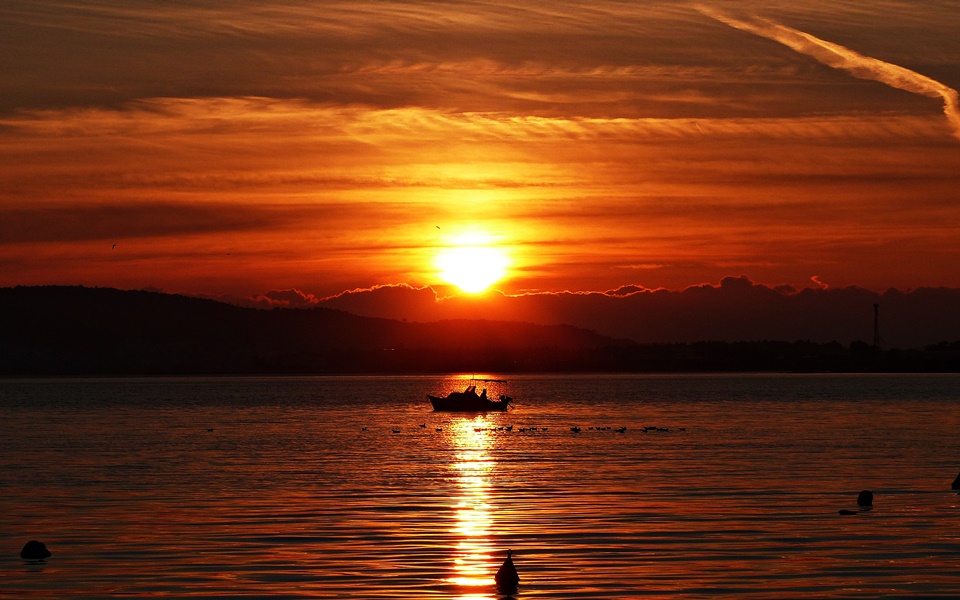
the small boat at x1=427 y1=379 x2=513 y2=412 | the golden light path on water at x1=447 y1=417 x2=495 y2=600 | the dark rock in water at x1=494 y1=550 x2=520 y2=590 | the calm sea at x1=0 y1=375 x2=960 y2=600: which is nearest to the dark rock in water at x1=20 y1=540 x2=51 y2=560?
the calm sea at x1=0 y1=375 x2=960 y2=600

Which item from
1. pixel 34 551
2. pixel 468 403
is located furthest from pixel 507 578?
pixel 468 403

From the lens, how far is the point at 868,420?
114 meters

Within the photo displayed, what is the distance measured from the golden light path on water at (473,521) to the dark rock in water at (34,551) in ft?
36.7

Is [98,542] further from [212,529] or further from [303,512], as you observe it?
[303,512]

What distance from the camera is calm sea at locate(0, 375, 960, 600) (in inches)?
1213

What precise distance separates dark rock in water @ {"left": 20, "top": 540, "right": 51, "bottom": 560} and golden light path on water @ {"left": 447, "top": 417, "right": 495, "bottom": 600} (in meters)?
11.2

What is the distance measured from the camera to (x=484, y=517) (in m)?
42.9

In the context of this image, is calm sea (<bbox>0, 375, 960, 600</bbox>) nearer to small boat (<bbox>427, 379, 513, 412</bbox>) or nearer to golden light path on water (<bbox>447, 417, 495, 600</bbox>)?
golden light path on water (<bbox>447, 417, 495, 600</bbox>)

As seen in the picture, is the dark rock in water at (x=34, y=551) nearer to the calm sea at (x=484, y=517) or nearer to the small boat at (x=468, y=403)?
the calm sea at (x=484, y=517)

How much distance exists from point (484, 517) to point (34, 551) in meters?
14.9

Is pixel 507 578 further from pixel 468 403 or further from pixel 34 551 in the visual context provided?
pixel 468 403

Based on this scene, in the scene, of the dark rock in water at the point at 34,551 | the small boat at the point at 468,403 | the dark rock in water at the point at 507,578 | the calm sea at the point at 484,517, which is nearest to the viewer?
the dark rock in water at the point at 507,578

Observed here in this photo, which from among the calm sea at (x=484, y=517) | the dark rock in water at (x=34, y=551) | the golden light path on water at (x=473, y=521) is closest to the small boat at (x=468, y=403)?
the calm sea at (x=484, y=517)

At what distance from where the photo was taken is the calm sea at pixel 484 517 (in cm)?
3081
